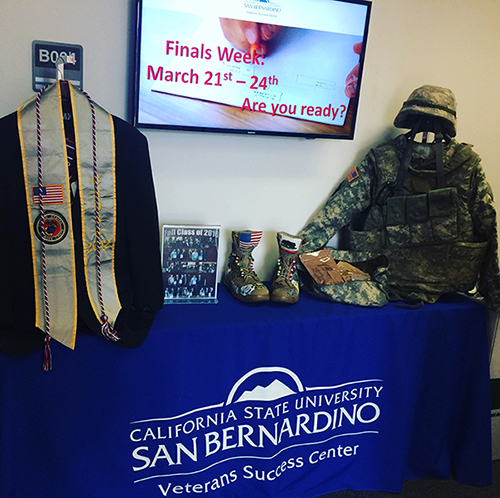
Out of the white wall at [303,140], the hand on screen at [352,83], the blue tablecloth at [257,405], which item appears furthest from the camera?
the hand on screen at [352,83]

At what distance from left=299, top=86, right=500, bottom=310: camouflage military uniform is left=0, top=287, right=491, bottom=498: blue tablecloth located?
113 mm

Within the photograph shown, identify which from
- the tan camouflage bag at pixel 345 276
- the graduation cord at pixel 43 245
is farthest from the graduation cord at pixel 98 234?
the tan camouflage bag at pixel 345 276

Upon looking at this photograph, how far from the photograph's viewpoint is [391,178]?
1.65 m

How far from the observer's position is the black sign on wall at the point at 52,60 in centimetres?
135

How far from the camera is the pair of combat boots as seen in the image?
151cm

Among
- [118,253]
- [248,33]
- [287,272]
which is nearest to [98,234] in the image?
[118,253]

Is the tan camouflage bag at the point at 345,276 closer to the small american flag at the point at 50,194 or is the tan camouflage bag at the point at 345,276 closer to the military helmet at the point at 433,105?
the military helmet at the point at 433,105

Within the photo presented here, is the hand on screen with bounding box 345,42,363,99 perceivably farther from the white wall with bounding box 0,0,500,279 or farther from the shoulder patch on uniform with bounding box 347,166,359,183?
the shoulder patch on uniform with bounding box 347,166,359,183

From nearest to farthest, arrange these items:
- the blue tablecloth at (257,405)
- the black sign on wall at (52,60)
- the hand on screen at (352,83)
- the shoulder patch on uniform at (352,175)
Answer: the blue tablecloth at (257,405), the black sign on wall at (52,60), the hand on screen at (352,83), the shoulder patch on uniform at (352,175)

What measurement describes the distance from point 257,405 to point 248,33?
1218 millimetres

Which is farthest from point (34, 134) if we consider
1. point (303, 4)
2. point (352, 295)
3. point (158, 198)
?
point (352, 295)

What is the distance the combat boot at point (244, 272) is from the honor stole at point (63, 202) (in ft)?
1.53

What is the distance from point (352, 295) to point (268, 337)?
1.20 ft

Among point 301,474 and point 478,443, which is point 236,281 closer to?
point 301,474
